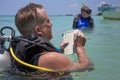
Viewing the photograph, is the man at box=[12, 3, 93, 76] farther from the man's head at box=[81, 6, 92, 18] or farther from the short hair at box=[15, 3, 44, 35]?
the man's head at box=[81, 6, 92, 18]

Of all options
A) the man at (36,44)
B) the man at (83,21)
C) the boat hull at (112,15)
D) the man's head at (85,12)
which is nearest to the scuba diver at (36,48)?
the man at (36,44)

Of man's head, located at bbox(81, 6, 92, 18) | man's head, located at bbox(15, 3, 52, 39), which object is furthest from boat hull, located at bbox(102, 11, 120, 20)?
man's head, located at bbox(15, 3, 52, 39)

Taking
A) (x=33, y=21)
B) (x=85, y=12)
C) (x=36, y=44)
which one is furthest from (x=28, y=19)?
(x=85, y=12)

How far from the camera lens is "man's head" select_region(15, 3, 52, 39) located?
2.29 meters

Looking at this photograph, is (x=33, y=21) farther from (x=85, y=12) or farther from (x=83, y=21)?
(x=83, y=21)

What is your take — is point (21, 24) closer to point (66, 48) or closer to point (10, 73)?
point (10, 73)

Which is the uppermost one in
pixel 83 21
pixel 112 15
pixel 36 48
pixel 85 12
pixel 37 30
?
pixel 37 30

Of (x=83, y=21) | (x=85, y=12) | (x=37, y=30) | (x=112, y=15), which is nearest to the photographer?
(x=37, y=30)

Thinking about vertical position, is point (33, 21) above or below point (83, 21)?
above

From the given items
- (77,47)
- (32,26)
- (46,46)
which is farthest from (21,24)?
(77,47)

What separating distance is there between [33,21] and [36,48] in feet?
0.68

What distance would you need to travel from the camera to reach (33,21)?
2.30m

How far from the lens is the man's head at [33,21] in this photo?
229cm

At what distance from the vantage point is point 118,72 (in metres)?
4.29
